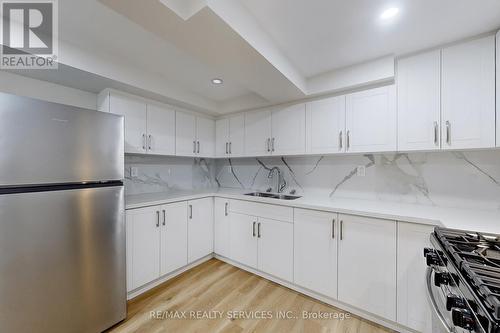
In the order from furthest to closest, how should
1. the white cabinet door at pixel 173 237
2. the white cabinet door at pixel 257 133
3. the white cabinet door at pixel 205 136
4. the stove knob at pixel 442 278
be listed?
the white cabinet door at pixel 205 136 → the white cabinet door at pixel 257 133 → the white cabinet door at pixel 173 237 → the stove knob at pixel 442 278

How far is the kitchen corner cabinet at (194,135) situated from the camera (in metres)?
2.69

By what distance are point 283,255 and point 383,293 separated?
2.96 ft

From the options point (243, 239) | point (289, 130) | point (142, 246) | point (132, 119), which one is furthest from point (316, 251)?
point (132, 119)

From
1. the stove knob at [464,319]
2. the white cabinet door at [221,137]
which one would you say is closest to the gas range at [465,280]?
the stove knob at [464,319]

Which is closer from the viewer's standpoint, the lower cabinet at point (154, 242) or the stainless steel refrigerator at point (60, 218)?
the stainless steel refrigerator at point (60, 218)

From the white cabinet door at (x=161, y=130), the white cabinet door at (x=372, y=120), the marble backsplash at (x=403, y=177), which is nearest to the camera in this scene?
the marble backsplash at (x=403, y=177)

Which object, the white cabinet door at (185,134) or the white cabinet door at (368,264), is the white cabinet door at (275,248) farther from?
the white cabinet door at (185,134)

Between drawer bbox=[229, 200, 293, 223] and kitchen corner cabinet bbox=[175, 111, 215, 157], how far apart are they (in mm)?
926

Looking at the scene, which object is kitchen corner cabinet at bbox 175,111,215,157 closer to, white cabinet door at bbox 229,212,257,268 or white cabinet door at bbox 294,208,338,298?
white cabinet door at bbox 229,212,257,268

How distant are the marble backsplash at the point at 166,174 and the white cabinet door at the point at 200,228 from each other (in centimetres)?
63

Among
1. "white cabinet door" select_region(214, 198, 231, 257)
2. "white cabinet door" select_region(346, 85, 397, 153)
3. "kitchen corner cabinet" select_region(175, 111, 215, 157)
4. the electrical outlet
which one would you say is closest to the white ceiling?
"white cabinet door" select_region(346, 85, 397, 153)

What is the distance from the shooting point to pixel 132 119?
218 centimetres

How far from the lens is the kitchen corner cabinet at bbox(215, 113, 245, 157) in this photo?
290 centimetres

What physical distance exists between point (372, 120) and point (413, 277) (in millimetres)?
1344
